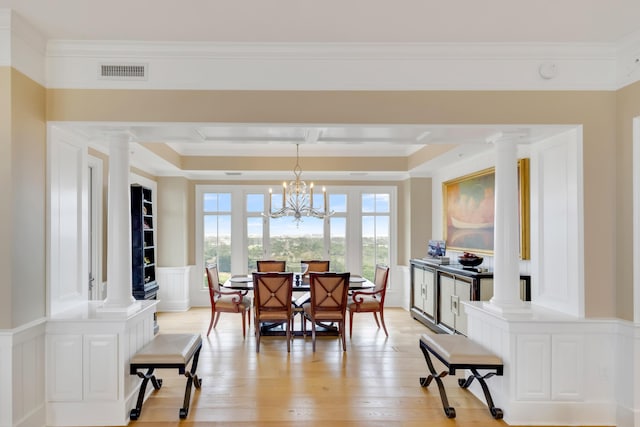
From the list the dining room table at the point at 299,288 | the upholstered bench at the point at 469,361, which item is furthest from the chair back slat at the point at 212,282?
the upholstered bench at the point at 469,361

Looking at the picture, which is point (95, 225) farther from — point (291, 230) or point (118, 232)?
point (291, 230)

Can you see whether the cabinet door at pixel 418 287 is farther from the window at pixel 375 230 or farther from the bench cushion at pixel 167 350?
the bench cushion at pixel 167 350

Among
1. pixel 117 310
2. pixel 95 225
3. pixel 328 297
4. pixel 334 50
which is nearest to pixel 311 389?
pixel 328 297

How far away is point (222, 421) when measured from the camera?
111 inches

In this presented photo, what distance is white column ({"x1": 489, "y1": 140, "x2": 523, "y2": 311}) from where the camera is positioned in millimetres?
3072

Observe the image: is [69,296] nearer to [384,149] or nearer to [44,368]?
[44,368]

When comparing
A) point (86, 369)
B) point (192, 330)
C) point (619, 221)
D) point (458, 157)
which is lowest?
point (192, 330)

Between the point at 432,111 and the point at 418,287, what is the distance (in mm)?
3712

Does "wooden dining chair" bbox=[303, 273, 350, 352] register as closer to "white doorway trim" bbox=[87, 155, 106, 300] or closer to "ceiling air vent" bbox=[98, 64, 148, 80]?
"white doorway trim" bbox=[87, 155, 106, 300]

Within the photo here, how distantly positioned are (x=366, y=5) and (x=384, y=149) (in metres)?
4.01

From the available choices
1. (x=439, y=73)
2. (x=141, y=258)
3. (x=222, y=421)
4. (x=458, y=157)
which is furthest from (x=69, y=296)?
(x=458, y=157)

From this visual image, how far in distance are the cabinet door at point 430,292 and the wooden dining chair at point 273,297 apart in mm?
2198

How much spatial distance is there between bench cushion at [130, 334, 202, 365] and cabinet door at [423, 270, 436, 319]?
3.43 metres

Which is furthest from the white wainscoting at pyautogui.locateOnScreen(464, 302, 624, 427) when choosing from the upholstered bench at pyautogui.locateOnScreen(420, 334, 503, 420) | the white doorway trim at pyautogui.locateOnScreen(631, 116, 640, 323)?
the white doorway trim at pyautogui.locateOnScreen(631, 116, 640, 323)
